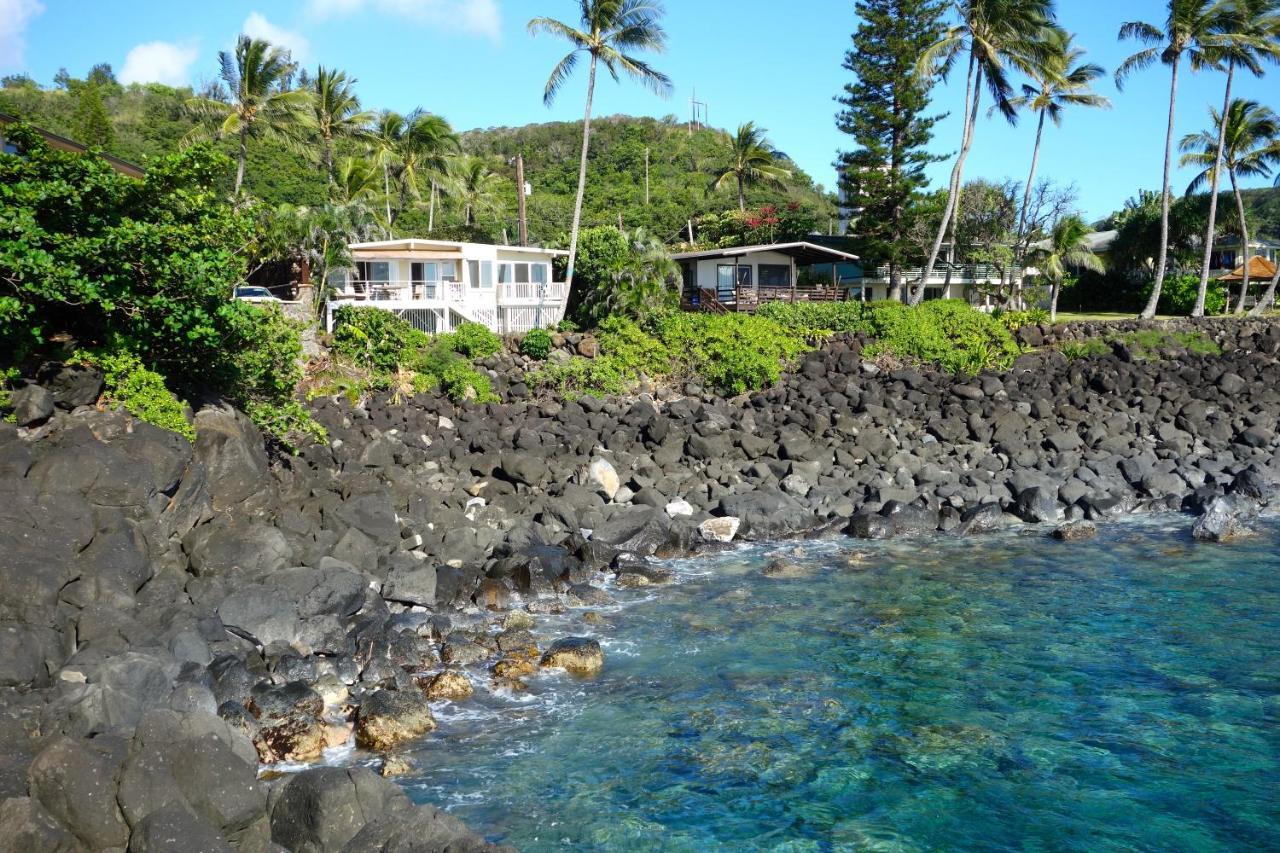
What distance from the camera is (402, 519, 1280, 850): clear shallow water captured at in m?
10.2

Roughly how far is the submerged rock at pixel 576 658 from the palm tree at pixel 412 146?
37.4m

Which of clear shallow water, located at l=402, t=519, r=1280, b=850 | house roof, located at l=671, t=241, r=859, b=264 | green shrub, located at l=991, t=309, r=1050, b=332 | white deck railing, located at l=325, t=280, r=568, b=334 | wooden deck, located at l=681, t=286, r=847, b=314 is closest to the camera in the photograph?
clear shallow water, located at l=402, t=519, r=1280, b=850

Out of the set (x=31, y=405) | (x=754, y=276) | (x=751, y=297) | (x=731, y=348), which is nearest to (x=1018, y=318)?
(x=751, y=297)

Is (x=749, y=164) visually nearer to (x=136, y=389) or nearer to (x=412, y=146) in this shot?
(x=412, y=146)

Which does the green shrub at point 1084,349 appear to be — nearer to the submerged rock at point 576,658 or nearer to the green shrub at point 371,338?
the green shrub at point 371,338

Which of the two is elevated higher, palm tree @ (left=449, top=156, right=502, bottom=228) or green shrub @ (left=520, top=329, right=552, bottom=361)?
palm tree @ (left=449, top=156, right=502, bottom=228)

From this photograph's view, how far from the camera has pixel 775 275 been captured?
1736 inches

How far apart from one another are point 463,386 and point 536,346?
3.79m

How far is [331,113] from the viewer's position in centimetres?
4384

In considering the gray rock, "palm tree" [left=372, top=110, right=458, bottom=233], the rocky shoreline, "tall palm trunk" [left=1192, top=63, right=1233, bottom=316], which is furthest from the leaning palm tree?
the gray rock

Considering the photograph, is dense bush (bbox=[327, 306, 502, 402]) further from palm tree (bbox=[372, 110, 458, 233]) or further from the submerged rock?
palm tree (bbox=[372, 110, 458, 233])

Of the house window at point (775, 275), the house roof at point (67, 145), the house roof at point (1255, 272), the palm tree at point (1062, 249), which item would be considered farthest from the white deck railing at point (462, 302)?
the house roof at point (1255, 272)

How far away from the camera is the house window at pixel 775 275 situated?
4369 cm

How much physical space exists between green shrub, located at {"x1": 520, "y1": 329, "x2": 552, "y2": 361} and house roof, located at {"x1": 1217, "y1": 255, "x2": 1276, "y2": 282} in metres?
36.5
